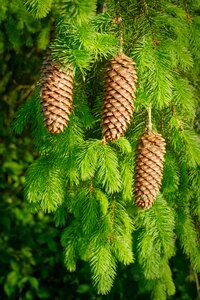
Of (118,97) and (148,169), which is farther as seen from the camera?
(148,169)

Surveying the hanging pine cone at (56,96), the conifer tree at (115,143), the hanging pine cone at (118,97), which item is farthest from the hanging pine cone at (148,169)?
the hanging pine cone at (56,96)

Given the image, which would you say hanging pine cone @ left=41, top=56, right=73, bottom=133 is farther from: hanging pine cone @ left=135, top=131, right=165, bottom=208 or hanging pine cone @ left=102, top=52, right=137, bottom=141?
hanging pine cone @ left=135, top=131, right=165, bottom=208

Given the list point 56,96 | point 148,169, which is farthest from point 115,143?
point 56,96

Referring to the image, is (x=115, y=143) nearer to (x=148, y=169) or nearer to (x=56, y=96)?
(x=148, y=169)

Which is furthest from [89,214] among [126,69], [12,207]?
[12,207]

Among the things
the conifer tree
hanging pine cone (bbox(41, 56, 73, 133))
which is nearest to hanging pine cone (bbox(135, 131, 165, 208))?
the conifer tree
